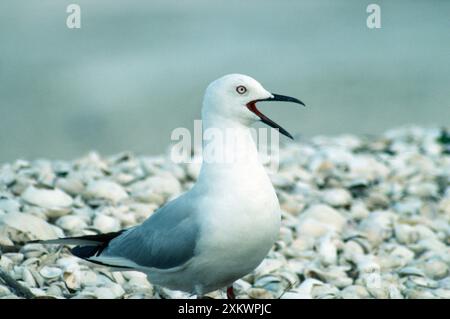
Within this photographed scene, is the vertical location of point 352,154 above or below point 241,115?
below

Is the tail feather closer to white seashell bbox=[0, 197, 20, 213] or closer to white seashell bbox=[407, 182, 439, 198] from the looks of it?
white seashell bbox=[0, 197, 20, 213]

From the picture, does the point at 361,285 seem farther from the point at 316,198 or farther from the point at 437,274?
the point at 316,198

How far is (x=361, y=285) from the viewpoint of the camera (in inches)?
195

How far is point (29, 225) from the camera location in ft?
16.2

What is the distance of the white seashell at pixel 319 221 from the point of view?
5754 mm

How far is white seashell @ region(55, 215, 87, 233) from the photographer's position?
17.2 feet

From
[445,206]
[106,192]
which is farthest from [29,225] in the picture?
[445,206]

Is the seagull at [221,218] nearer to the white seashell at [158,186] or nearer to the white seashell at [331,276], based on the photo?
the white seashell at [331,276]

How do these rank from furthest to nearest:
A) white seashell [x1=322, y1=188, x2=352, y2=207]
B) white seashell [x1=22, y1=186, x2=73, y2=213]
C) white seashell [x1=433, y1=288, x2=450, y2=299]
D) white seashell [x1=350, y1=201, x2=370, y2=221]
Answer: white seashell [x1=322, y1=188, x2=352, y2=207] < white seashell [x1=350, y1=201, x2=370, y2=221] < white seashell [x1=22, y1=186, x2=73, y2=213] < white seashell [x1=433, y1=288, x2=450, y2=299]

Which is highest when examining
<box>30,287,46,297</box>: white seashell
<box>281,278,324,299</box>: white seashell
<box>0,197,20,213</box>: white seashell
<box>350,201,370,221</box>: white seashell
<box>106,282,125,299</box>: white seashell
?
<box>0,197,20,213</box>: white seashell

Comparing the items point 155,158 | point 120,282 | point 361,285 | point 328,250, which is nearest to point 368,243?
point 328,250

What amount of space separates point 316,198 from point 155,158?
1.56 meters

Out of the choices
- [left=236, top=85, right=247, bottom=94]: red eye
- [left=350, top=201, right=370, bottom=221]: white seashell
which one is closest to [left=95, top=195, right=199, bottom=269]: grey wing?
[left=236, top=85, right=247, bottom=94]: red eye

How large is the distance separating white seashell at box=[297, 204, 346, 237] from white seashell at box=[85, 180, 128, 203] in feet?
4.17
